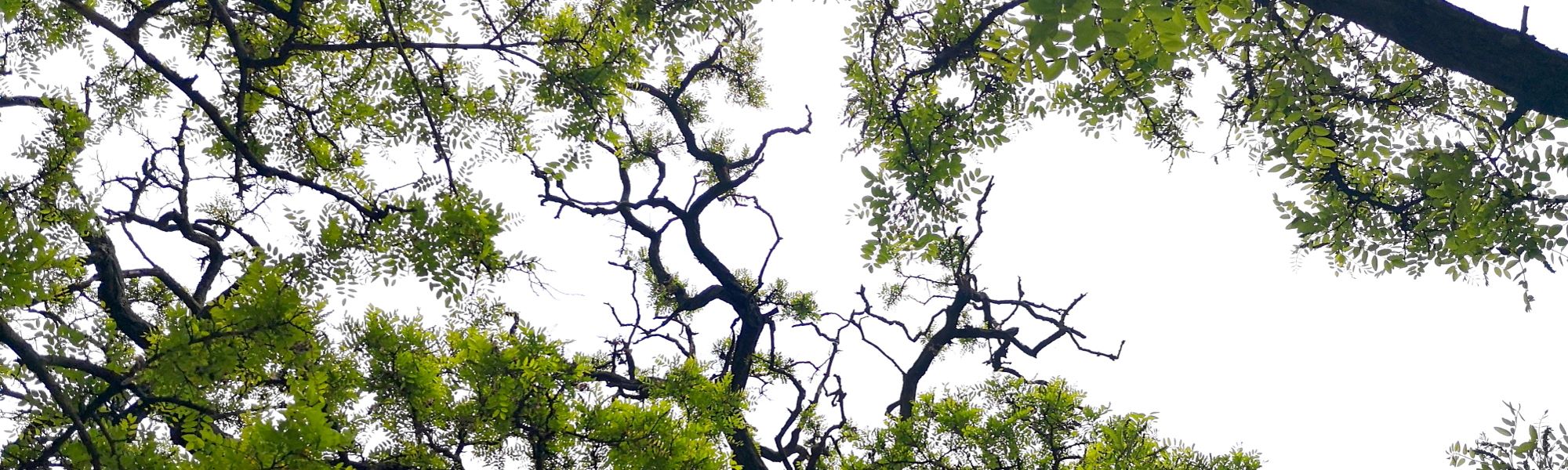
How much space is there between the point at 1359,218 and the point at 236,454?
4.70 m

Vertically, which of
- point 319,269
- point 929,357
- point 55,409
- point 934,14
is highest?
point 929,357

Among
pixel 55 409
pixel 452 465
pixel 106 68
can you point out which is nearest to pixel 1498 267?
pixel 452 465

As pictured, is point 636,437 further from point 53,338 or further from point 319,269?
point 53,338

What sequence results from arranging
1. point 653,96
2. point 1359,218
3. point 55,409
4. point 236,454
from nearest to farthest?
1. point 236,454
2. point 55,409
3. point 1359,218
4. point 653,96

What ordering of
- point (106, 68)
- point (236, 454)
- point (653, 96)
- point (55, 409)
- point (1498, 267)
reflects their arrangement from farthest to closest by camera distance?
point (653, 96)
point (106, 68)
point (1498, 267)
point (55, 409)
point (236, 454)

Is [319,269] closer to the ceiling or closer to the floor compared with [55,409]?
closer to the ceiling

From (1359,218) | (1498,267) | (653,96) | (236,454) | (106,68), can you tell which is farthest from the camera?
(653,96)

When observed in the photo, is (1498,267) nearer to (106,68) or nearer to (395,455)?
(395,455)

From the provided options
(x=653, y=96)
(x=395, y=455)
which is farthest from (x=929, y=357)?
(x=395, y=455)

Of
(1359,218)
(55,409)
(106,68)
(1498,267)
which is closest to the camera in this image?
(55,409)

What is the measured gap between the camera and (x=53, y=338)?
3.38m

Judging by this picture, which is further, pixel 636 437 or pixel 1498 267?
pixel 636 437

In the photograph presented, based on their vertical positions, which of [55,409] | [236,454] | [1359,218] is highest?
[1359,218]

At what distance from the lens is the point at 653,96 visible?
8070 millimetres
